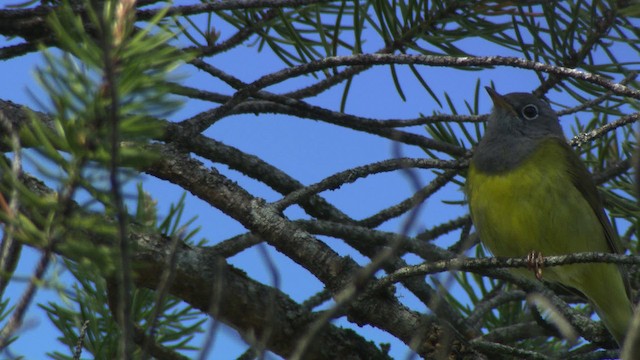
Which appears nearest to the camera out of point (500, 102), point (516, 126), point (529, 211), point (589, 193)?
point (529, 211)

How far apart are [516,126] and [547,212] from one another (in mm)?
958

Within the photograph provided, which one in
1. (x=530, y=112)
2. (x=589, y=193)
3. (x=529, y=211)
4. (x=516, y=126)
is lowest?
(x=529, y=211)

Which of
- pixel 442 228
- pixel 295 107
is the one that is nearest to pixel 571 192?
pixel 442 228

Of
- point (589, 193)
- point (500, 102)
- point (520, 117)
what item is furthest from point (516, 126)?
point (589, 193)

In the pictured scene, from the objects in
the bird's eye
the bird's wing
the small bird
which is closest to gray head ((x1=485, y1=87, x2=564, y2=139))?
the bird's eye

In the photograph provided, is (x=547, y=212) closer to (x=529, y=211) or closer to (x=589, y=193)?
(x=529, y=211)

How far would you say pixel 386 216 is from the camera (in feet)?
9.97

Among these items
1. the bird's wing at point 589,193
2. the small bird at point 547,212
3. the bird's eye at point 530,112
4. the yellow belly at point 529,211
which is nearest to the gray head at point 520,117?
the bird's eye at point 530,112

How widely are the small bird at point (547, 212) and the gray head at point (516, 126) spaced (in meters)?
0.01

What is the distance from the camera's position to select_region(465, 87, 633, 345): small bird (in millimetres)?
3762

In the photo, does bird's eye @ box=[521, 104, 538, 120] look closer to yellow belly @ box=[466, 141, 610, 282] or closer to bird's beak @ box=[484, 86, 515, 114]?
bird's beak @ box=[484, 86, 515, 114]

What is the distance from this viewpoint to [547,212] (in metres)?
3.76

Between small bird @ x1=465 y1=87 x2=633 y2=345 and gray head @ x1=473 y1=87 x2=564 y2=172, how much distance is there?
10 millimetres

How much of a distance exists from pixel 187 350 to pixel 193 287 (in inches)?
26.2
